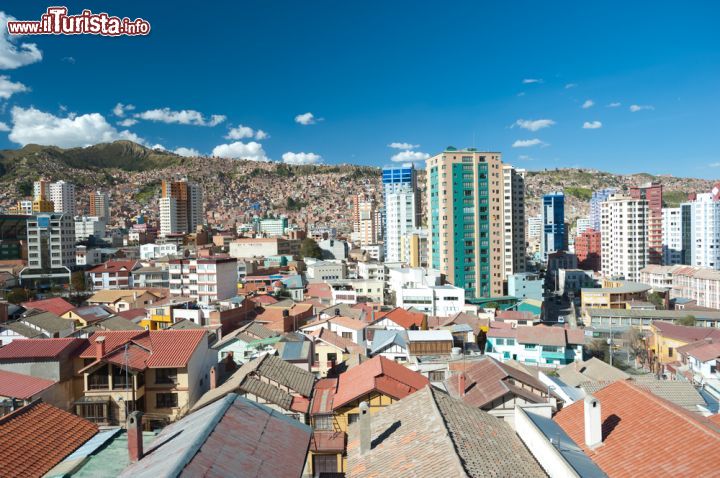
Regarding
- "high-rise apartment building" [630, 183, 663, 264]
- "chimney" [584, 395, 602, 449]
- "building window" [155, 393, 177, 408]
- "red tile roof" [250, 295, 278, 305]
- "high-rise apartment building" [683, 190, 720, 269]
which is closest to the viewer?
"chimney" [584, 395, 602, 449]

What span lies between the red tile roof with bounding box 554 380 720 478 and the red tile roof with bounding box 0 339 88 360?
14.3 metres

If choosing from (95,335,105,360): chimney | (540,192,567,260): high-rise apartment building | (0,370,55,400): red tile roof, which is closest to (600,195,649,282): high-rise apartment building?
(540,192,567,260): high-rise apartment building

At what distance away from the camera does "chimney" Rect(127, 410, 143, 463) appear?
7.92m

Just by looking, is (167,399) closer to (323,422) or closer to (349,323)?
(323,422)

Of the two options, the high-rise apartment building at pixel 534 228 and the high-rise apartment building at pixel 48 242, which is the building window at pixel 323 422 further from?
the high-rise apartment building at pixel 534 228

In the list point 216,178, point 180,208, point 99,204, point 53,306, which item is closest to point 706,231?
point 53,306

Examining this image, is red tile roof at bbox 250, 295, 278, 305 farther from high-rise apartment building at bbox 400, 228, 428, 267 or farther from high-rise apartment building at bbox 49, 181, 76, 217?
high-rise apartment building at bbox 49, 181, 76, 217

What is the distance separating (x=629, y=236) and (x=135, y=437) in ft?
244

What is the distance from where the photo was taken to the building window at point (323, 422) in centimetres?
1359

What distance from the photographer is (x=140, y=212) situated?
147 m

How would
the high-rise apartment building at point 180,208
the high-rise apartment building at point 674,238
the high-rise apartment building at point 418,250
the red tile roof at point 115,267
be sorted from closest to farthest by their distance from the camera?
1. the red tile roof at point 115,267
2. the high-rise apartment building at point 418,250
3. the high-rise apartment building at point 674,238
4. the high-rise apartment building at point 180,208

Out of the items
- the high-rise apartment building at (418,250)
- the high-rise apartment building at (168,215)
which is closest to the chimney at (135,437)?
the high-rise apartment building at (418,250)

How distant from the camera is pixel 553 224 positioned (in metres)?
110

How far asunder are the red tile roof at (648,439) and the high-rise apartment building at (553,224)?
10518cm
